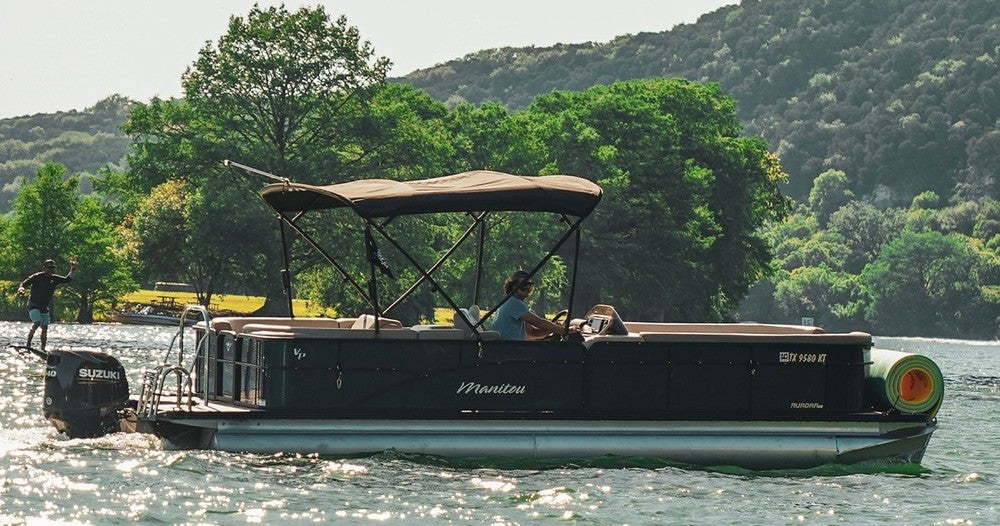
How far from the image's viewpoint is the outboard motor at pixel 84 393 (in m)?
19.7

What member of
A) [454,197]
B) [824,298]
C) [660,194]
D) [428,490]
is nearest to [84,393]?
[428,490]

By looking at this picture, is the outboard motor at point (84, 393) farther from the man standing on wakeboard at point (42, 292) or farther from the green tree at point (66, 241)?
the green tree at point (66, 241)

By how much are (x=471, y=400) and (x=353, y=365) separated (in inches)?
55.9

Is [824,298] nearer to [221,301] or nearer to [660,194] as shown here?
[221,301]

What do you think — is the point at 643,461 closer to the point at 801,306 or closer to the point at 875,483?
the point at 875,483

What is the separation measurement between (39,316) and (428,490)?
19064 mm

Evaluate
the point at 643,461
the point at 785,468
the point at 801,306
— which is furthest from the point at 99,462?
the point at 801,306

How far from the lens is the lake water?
16.2 meters

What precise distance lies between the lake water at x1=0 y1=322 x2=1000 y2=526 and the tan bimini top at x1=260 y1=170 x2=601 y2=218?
279cm

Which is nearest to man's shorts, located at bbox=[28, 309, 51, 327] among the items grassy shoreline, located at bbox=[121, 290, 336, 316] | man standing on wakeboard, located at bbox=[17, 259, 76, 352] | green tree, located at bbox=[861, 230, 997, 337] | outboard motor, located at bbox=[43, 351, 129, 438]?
man standing on wakeboard, located at bbox=[17, 259, 76, 352]

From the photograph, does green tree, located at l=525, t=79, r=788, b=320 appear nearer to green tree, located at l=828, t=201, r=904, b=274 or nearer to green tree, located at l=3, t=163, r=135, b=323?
green tree, located at l=3, t=163, r=135, b=323

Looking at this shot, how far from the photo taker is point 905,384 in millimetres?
20812

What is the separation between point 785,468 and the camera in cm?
2025

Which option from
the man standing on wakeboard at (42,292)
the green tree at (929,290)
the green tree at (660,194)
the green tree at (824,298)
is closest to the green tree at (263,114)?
the green tree at (660,194)
